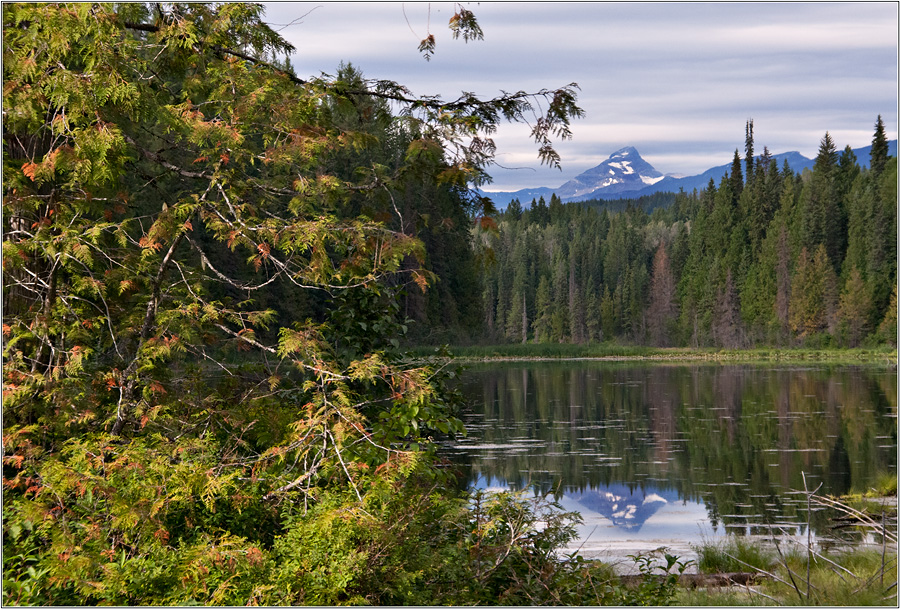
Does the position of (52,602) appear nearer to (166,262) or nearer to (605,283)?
(166,262)

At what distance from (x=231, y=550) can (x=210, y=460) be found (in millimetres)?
1027

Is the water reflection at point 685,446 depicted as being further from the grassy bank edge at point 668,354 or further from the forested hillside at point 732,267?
the forested hillside at point 732,267

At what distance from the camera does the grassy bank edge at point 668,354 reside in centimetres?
5522

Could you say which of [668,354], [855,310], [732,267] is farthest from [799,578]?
[732,267]

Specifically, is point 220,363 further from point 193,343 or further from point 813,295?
point 813,295

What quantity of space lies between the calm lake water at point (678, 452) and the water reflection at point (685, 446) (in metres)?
0.03

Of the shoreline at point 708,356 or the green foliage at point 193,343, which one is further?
the shoreline at point 708,356

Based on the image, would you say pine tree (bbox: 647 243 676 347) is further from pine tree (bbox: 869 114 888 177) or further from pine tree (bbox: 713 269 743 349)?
pine tree (bbox: 869 114 888 177)

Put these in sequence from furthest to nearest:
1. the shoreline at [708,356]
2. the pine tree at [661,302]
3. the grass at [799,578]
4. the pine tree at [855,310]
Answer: the pine tree at [661,302] → the pine tree at [855,310] → the shoreline at [708,356] → the grass at [799,578]

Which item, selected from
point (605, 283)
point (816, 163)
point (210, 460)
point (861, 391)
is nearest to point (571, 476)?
point (210, 460)

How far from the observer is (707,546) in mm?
9750

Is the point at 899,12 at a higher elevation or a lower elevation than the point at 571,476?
higher

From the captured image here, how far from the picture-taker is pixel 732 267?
277 feet

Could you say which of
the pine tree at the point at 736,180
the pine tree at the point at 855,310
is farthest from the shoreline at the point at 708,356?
the pine tree at the point at 736,180
